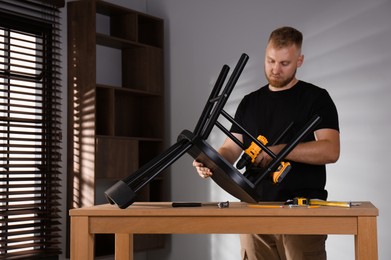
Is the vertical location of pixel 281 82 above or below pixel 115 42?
below

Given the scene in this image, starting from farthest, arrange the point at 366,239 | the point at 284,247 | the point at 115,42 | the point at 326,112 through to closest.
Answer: the point at 115,42
the point at 326,112
the point at 284,247
the point at 366,239

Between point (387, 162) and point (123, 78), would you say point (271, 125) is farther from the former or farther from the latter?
point (123, 78)

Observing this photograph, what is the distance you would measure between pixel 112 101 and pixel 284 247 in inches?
97.0

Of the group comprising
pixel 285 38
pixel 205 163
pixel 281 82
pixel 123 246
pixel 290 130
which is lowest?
pixel 123 246

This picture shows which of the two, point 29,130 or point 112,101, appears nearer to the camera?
point 29,130

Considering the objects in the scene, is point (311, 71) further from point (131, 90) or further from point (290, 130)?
point (290, 130)

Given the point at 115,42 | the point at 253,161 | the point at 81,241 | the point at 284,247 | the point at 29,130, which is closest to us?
the point at 81,241

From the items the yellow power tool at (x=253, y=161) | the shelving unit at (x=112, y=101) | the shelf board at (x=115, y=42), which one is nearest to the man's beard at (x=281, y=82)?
the yellow power tool at (x=253, y=161)

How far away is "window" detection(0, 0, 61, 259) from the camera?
3.99 metres

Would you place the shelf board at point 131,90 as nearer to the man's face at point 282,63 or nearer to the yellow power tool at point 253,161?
the man's face at point 282,63

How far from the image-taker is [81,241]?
212cm

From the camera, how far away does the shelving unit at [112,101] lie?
4484mm

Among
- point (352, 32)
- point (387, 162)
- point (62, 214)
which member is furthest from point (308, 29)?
point (62, 214)

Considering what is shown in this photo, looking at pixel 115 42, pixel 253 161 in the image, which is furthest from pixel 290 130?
pixel 115 42
